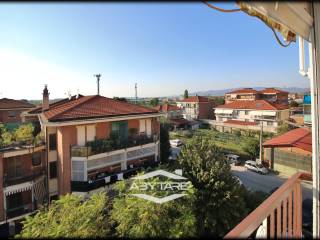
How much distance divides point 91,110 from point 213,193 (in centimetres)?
832

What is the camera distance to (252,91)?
4956 cm

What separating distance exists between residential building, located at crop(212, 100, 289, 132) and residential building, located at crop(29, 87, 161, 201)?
2319 cm

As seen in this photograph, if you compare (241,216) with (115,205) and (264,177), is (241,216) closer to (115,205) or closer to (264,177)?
(115,205)

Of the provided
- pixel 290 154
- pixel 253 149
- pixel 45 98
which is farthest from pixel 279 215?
pixel 253 149

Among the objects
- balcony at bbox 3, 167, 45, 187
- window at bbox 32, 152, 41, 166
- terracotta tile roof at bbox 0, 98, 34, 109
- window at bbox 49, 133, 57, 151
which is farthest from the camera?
terracotta tile roof at bbox 0, 98, 34, 109

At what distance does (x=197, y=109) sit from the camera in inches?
1860

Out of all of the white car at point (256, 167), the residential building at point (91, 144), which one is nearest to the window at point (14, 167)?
the residential building at point (91, 144)

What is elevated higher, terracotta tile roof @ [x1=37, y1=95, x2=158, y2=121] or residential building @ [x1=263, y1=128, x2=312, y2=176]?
terracotta tile roof @ [x1=37, y1=95, x2=158, y2=121]

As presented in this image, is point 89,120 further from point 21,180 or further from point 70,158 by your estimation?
point 21,180

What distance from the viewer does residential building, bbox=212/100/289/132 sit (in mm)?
34906

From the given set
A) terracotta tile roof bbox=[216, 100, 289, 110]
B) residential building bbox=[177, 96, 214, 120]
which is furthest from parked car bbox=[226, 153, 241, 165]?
residential building bbox=[177, 96, 214, 120]

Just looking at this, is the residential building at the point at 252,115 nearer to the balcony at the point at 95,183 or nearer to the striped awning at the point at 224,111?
the striped awning at the point at 224,111

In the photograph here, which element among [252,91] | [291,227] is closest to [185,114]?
[252,91]

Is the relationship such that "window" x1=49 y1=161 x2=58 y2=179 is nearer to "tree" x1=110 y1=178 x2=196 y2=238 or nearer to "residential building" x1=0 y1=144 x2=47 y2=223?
"residential building" x1=0 y1=144 x2=47 y2=223
